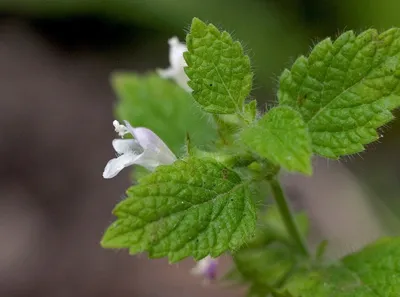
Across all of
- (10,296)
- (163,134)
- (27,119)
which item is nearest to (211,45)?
(163,134)

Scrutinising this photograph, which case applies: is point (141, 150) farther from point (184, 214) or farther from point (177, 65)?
point (177, 65)

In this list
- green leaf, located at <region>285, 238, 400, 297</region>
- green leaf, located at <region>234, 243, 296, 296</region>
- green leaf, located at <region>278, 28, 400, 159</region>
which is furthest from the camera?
green leaf, located at <region>234, 243, 296, 296</region>

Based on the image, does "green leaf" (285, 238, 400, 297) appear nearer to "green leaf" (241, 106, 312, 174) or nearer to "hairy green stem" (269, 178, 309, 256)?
"hairy green stem" (269, 178, 309, 256)

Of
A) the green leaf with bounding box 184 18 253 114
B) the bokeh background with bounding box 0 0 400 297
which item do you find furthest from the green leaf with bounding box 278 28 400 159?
the bokeh background with bounding box 0 0 400 297

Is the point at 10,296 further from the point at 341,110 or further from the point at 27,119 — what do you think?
the point at 341,110

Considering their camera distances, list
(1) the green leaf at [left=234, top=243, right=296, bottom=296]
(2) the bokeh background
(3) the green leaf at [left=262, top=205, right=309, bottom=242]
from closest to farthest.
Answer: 1. (1) the green leaf at [left=234, top=243, right=296, bottom=296]
2. (3) the green leaf at [left=262, top=205, right=309, bottom=242]
3. (2) the bokeh background

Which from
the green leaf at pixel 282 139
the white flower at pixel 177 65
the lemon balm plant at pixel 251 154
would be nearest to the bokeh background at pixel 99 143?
the white flower at pixel 177 65

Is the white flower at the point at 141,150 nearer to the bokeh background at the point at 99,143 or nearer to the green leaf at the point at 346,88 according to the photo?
the green leaf at the point at 346,88
